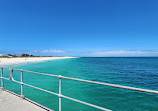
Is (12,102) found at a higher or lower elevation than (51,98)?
higher

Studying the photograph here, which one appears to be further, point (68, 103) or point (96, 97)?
point (96, 97)

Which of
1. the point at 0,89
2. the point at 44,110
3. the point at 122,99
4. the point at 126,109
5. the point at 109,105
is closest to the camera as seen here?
the point at 44,110

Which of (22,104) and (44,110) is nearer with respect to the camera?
(44,110)

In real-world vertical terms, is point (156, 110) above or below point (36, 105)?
below

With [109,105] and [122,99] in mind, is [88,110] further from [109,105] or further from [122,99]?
[122,99]

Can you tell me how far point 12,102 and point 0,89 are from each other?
6.12 ft

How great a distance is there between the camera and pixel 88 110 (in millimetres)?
4641

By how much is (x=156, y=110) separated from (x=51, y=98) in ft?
19.4

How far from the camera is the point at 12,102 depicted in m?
3.19

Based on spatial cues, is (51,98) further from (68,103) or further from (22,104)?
(22,104)

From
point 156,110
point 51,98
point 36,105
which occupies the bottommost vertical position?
point 156,110

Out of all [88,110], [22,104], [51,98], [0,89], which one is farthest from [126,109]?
[0,89]

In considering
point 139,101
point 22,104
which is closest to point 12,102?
point 22,104

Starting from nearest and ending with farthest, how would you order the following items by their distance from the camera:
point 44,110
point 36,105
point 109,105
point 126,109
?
point 44,110, point 36,105, point 126,109, point 109,105
